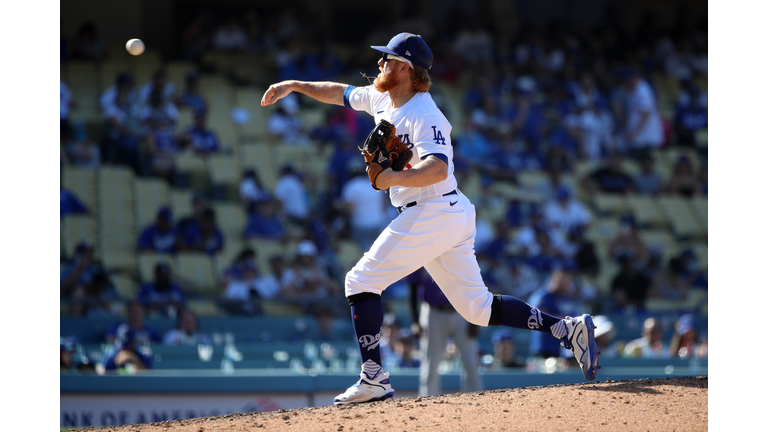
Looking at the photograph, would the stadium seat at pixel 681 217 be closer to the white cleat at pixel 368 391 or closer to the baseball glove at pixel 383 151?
the white cleat at pixel 368 391

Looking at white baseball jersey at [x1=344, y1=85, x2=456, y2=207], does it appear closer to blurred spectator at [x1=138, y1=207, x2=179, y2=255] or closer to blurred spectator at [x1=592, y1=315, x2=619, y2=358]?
blurred spectator at [x1=592, y1=315, x2=619, y2=358]

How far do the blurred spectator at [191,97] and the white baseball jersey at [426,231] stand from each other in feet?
26.8

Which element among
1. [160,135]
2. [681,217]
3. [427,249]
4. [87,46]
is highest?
[87,46]

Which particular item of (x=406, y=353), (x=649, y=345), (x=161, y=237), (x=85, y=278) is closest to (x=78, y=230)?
(x=161, y=237)

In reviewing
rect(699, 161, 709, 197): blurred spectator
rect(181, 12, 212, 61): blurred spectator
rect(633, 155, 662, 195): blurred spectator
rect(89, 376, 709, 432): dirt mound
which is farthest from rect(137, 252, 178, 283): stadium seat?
rect(699, 161, 709, 197): blurred spectator

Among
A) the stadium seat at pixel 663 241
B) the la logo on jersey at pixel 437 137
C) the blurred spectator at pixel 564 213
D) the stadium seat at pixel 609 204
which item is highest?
the stadium seat at pixel 609 204

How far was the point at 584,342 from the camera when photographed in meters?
4.07

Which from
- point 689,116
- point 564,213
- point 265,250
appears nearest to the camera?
point 265,250

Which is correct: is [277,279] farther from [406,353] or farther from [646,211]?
[646,211]

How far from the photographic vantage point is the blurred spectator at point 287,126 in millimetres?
11859

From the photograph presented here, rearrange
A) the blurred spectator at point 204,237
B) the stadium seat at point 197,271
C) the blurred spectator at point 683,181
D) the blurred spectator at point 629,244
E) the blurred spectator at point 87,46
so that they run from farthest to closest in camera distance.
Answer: the blurred spectator at point 683,181, the blurred spectator at point 87,46, the blurred spectator at point 629,244, the blurred spectator at point 204,237, the stadium seat at point 197,271

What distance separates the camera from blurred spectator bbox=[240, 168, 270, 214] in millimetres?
10312

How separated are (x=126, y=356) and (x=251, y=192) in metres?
3.82

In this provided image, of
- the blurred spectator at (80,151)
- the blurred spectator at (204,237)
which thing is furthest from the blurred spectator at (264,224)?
the blurred spectator at (80,151)
